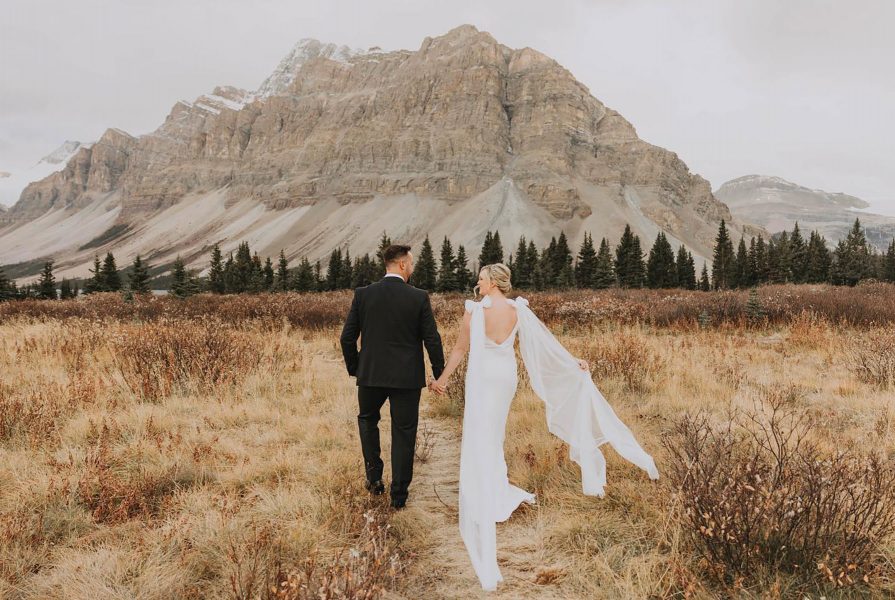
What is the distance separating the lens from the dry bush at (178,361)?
25.4ft

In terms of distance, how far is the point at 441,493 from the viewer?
202 inches

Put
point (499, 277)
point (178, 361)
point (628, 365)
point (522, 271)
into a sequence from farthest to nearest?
1. point (522, 271)
2. point (628, 365)
3. point (178, 361)
4. point (499, 277)

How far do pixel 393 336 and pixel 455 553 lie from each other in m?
2.06

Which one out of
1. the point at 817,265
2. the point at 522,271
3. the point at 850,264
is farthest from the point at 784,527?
the point at 850,264

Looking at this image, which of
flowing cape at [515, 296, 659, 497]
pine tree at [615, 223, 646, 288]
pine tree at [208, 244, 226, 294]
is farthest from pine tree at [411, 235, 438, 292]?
flowing cape at [515, 296, 659, 497]

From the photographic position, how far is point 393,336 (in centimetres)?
459

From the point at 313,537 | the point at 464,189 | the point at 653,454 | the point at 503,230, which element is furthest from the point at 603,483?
Answer: the point at 464,189

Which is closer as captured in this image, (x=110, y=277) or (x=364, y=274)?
(x=110, y=277)

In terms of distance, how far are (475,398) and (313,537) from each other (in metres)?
1.82

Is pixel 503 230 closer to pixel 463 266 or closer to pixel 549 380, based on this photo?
pixel 463 266

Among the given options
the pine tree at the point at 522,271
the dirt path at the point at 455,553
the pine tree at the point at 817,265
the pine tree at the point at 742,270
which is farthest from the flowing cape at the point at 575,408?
the pine tree at the point at 817,265

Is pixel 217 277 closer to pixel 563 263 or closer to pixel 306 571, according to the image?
pixel 563 263

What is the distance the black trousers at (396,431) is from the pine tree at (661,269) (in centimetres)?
8503

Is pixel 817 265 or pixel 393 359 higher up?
pixel 817 265
